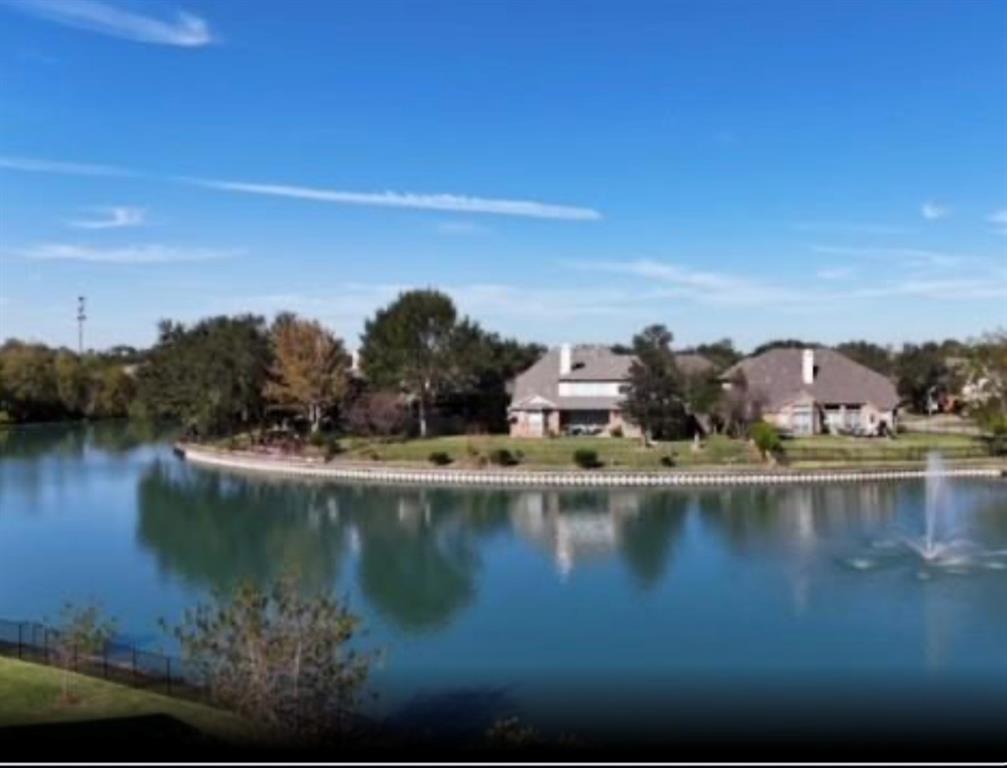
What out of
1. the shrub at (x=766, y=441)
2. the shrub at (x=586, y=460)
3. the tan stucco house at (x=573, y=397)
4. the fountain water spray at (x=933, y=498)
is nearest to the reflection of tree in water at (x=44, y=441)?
the tan stucco house at (x=573, y=397)

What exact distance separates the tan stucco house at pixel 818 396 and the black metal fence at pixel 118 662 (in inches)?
1610

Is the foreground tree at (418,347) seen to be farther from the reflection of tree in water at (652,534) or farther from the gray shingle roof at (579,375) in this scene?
the reflection of tree in water at (652,534)

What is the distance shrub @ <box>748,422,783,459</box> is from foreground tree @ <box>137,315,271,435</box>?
27655mm

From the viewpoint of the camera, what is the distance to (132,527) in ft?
120

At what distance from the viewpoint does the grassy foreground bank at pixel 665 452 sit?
47.1 m

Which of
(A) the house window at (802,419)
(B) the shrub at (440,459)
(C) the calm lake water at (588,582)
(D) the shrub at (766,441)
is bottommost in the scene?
(C) the calm lake water at (588,582)

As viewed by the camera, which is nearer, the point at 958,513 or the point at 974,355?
the point at 958,513


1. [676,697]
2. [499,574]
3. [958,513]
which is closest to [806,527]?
[958,513]

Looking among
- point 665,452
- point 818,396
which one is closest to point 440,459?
point 665,452

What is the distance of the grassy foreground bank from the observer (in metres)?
47.1

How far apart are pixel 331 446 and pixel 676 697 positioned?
39.1 m

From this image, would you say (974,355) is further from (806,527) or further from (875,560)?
(875,560)

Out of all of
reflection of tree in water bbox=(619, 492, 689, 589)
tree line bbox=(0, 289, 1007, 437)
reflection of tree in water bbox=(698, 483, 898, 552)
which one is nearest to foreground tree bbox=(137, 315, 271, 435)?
tree line bbox=(0, 289, 1007, 437)

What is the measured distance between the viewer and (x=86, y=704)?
13.8 m
